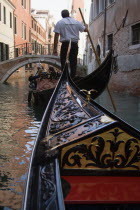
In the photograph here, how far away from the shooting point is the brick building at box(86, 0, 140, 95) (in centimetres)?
543

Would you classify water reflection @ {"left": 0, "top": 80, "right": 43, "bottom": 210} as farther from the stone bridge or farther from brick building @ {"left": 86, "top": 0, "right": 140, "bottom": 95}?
the stone bridge

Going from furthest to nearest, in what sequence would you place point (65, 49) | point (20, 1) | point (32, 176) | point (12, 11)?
1. point (20, 1)
2. point (12, 11)
3. point (65, 49)
4. point (32, 176)

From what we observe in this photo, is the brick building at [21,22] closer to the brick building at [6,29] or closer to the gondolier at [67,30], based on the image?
the brick building at [6,29]

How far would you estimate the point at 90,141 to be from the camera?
780mm

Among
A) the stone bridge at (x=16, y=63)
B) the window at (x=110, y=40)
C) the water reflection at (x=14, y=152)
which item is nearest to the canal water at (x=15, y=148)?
the water reflection at (x=14, y=152)

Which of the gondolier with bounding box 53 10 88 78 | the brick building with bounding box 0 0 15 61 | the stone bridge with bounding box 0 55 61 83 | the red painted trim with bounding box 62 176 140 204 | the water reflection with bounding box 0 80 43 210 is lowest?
the water reflection with bounding box 0 80 43 210

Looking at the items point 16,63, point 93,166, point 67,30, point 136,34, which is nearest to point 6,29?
point 16,63

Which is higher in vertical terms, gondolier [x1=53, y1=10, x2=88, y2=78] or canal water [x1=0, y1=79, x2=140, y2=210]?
gondolier [x1=53, y1=10, x2=88, y2=78]

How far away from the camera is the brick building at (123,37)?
5434 millimetres

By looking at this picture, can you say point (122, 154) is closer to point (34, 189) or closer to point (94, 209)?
point (94, 209)

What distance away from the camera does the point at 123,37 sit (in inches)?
240

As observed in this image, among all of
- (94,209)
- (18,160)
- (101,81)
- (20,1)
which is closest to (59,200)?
(94,209)

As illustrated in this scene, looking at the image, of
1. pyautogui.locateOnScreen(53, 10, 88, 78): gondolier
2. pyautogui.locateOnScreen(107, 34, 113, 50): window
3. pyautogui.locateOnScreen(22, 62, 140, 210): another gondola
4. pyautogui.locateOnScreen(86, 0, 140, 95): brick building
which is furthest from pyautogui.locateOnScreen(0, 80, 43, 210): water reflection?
pyautogui.locateOnScreen(107, 34, 113, 50): window

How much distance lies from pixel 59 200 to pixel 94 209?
181 mm
